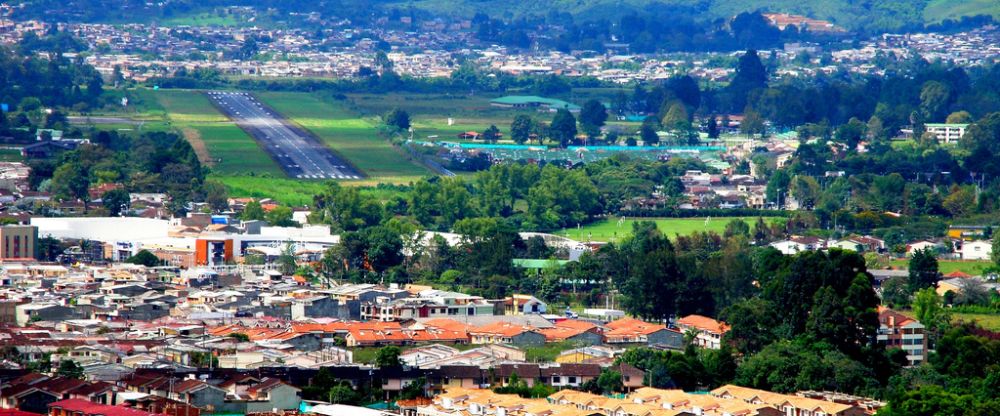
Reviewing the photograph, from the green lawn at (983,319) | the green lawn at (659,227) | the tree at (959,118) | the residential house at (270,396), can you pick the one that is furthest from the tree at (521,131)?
the residential house at (270,396)

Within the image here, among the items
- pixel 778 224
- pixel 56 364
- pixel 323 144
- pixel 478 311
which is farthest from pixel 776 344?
pixel 323 144

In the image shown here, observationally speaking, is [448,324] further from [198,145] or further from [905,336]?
[198,145]

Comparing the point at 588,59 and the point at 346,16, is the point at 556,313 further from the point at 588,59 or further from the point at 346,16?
the point at 346,16

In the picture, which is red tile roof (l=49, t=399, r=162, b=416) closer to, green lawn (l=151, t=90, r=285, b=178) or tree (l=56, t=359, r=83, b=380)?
tree (l=56, t=359, r=83, b=380)

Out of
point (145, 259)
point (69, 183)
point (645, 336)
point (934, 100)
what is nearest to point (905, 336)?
point (645, 336)

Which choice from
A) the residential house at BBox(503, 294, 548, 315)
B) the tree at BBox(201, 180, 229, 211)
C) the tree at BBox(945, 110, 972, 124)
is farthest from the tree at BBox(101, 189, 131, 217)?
the tree at BBox(945, 110, 972, 124)
